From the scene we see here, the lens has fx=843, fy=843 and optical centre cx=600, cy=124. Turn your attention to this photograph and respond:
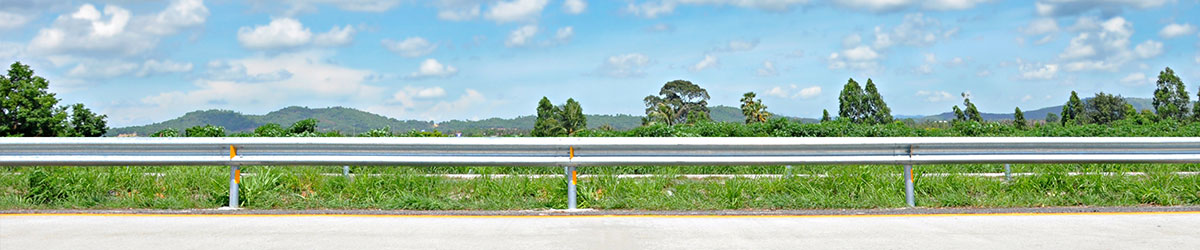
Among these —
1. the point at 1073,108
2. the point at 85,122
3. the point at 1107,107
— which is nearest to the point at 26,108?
the point at 85,122

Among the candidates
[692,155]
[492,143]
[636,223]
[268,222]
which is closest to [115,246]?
[268,222]

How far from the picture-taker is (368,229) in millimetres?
6422

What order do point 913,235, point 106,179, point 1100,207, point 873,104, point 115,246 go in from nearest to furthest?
point 115,246
point 913,235
point 1100,207
point 106,179
point 873,104

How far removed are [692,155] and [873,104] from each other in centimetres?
8337

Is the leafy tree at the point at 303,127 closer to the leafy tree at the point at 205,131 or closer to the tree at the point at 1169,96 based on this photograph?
the leafy tree at the point at 205,131

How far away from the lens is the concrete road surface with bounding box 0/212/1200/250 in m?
5.70

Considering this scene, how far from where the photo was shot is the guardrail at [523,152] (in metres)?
7.72

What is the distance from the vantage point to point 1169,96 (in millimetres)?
74562

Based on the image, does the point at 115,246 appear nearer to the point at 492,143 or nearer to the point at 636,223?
the point at 492,143

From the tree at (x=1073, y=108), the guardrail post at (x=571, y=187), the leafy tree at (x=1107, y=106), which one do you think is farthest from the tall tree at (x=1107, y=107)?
the guardrail post at (x=571, y=187)

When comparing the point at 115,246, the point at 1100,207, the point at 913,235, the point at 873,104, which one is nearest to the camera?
the point at 115,246

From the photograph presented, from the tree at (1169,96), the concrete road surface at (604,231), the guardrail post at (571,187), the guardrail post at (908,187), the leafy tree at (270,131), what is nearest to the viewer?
the concrete road surface at (604,231)

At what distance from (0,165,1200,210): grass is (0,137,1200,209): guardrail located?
0.33 metres

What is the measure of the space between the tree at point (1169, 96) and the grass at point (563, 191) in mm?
77793
